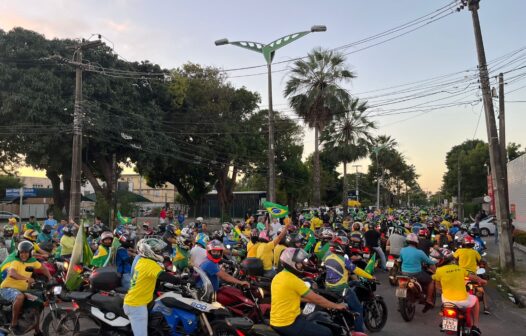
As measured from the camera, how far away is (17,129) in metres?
26.9

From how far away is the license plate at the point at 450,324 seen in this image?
6.43 m

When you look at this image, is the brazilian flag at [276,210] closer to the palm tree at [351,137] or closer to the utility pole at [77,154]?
the utility pole at [77,154]

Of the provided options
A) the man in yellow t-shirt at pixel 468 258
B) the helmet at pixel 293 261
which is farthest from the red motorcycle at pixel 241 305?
the man in yellow t-shirt at pixel 468 258

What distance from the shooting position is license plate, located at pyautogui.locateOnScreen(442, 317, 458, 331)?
6.43 m

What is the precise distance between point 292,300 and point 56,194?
3485 centimetres

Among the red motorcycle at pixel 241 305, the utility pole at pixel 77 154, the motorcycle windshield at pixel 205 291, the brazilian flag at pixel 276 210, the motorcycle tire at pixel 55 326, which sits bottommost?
the motorcycle tire at pixel 55 326

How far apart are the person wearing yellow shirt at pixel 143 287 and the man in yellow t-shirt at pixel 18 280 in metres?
2.48

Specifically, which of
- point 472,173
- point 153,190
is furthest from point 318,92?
point 153,190

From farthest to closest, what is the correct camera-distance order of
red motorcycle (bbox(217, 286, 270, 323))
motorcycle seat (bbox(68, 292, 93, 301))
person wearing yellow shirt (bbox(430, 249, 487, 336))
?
red motorcycle (bbox(217, 286, 270, 323))
person wearing yellow shirt (bbox(430, 249, 487, 336))
motorcycle seat (bbox(68, 292, 93, 301))

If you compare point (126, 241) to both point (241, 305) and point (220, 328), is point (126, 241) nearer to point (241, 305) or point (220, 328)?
point (241, 305)

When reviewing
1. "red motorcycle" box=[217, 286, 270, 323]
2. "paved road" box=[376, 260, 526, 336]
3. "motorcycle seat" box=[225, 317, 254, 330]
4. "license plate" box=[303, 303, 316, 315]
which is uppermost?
"license plate" box=[303, 303, 316, 315]

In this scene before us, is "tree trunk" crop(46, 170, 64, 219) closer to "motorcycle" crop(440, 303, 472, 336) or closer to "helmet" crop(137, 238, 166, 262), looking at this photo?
"helmet" crop(137, 238, 166, 262)

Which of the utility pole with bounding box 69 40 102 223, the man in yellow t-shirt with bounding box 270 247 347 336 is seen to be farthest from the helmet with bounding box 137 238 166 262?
the utility pole with bounding box 69 40 102 223

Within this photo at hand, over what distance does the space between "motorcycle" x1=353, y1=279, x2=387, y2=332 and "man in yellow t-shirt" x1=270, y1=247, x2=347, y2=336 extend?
9.98 ft
